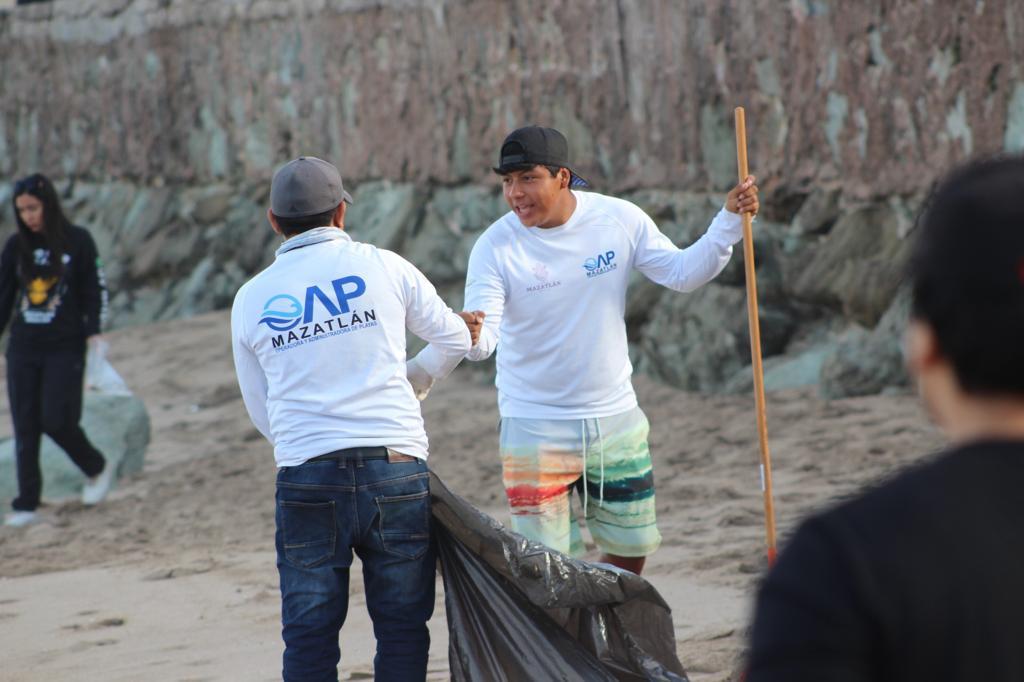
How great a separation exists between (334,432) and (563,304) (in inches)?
37.9

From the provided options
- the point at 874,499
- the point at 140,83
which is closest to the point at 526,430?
the point at 874,499

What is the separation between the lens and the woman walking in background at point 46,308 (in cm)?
796

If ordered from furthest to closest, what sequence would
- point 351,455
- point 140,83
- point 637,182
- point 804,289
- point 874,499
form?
1. point 140,83
2. point 637,182
3. point 804,289
4. point 351,455
5. point 874,499

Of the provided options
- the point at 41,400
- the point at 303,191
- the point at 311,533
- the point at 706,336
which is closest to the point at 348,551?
the point at 311,533

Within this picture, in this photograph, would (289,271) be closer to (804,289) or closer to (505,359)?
(505,359)

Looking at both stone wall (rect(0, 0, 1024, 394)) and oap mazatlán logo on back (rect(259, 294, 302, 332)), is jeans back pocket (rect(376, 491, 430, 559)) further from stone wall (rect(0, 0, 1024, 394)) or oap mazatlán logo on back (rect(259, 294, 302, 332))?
stone wall (rect(0, 0, 1024, 394))

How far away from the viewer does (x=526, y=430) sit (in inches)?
178

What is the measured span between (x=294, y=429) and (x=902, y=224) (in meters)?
5.95

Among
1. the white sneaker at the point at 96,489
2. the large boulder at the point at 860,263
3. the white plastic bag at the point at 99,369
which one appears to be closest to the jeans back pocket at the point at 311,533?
the white plastic bag at the point at 99,369

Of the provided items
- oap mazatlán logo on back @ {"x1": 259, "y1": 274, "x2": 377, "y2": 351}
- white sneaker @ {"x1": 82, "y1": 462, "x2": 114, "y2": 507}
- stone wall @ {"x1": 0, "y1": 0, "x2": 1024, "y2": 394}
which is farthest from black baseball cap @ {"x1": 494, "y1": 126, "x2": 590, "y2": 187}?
white sneaker @ {"x1": 82, "y1": 462, "x2": 114, "y2": 507}

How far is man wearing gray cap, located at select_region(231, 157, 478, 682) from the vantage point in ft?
12.5

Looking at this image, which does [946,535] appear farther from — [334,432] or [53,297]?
[53,297]

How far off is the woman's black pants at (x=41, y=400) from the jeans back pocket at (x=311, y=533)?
15.2ft

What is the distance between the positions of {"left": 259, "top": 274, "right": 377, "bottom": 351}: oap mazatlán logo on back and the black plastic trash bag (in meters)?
0.47
